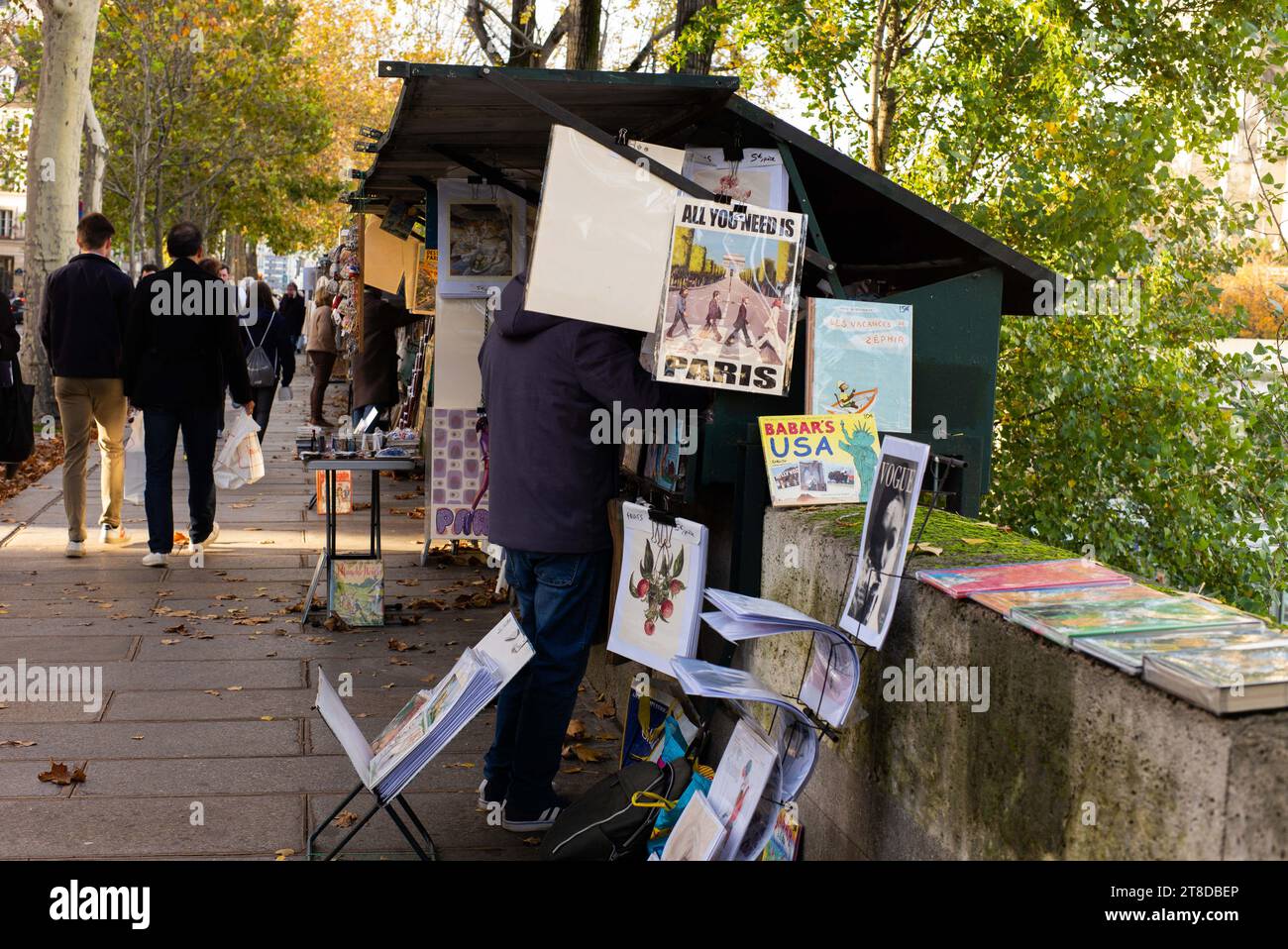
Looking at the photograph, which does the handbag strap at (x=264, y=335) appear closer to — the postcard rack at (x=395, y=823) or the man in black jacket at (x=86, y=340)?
the man in black jacket at (x=86, y=340)

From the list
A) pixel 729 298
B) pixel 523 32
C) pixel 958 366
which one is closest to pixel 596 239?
pixel 729 298

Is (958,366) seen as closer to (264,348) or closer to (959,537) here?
(959,537)

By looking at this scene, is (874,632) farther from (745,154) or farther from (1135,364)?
(1135,364)

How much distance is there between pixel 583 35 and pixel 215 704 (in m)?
9.00

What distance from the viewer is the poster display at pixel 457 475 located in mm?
8727

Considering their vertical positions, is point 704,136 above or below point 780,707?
above

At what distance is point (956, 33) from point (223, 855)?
6.99 metres

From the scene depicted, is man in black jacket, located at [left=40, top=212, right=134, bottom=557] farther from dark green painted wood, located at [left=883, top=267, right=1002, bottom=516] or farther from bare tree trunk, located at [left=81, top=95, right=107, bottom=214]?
bare tree trunk, located at [left=81, top=95, right=107, bottom=214]

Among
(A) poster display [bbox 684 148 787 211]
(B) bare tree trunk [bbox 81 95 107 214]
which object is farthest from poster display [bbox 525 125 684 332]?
(B) bare tree trunk [bbox 81 95 107 214]

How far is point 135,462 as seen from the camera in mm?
11672

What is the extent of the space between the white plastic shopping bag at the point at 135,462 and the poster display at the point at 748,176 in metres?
7.35

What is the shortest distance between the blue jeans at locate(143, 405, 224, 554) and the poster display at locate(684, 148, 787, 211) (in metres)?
5.19
